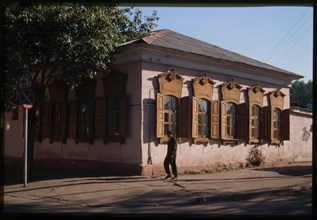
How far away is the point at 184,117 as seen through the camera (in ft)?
52.2

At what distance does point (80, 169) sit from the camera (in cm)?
1689

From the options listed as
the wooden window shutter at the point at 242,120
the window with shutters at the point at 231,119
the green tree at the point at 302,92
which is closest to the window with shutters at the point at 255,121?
the wooden window shutter at the point at 242,120

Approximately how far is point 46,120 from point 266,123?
1043 cm

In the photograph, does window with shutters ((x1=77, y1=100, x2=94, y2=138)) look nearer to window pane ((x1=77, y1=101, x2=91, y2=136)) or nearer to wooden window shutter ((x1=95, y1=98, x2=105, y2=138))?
window pane ((x1=77, y1=101, x2=91, y2=136))

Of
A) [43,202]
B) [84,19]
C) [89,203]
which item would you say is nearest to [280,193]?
[89,203]

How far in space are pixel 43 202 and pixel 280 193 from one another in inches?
256

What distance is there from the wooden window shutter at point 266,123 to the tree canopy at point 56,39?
9.25m

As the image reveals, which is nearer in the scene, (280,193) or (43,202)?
(43,202)

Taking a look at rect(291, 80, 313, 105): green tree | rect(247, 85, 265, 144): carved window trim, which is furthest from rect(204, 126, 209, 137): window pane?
rect(291, 80, 313, 105): green tree

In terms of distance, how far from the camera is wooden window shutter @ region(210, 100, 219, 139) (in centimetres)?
1723

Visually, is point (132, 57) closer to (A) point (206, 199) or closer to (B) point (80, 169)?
(B) point (80, 169)

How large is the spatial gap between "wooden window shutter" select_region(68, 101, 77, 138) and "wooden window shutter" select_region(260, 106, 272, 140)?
885 cm

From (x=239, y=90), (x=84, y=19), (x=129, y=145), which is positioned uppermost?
(x=84, y=19)

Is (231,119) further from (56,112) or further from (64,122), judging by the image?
(56,112)
